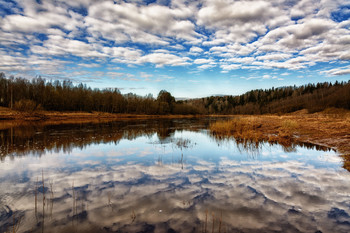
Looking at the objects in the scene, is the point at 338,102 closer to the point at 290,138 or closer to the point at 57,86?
the point at 290,138

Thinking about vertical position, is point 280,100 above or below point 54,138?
above

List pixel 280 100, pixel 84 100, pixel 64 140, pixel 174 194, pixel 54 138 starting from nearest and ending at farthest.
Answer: pixel 174 194
pixel 64 140
pixel 54 138
pixel 84 100
pixel 280 100

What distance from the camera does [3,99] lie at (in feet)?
228

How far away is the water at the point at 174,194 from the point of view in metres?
4.49

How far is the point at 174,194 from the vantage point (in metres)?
6.22

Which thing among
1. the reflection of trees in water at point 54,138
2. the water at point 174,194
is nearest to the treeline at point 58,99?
the reflection of trees in water at point 54,138

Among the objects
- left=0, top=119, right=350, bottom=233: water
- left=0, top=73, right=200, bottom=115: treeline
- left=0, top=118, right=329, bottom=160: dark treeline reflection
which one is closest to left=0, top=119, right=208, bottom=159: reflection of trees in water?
left=0, top=118, right=329, bottom=160: dark treeline reflection

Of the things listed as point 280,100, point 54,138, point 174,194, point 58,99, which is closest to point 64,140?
point 54,138

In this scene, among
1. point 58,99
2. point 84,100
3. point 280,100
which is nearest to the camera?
point 58,99

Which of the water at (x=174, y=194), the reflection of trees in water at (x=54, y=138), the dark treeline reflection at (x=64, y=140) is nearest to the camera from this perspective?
the water at (x=174, y=194)

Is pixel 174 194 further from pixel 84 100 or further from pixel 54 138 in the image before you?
pixel 84 100

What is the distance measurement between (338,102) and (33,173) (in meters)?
108

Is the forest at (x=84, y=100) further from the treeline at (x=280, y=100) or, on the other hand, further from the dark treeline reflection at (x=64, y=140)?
the dark treeline reflection at (x=64, y=140)

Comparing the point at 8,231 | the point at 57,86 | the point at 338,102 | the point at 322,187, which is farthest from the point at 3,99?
the point at 338,102
